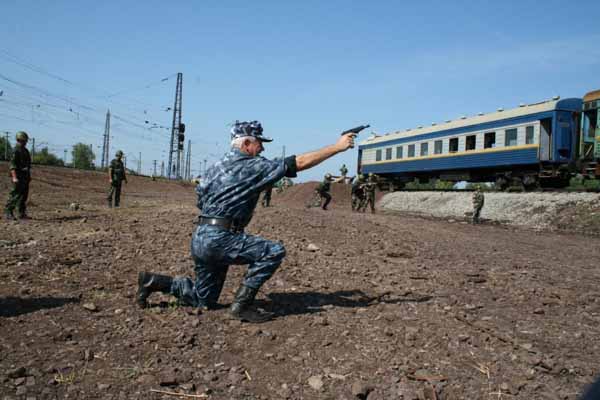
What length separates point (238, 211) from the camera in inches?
150

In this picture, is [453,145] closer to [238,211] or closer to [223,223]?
[238,211]

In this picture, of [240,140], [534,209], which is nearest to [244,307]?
[240,140]

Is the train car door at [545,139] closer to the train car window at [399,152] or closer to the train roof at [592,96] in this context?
the train roof at [592,96]

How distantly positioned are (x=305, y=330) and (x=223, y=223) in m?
1.13

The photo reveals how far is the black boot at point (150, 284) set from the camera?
4012 mm

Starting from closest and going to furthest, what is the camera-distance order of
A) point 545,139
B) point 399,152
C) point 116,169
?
point 116,169 < point 545,139 < point 399,152

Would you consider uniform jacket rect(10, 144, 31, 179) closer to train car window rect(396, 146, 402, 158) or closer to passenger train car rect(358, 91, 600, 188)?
passenger train car rect(358, 91, 600, 188)

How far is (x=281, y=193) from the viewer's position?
143 feet

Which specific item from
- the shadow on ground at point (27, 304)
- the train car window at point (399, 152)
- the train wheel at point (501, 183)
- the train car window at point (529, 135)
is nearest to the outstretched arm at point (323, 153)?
the shadow on ground at point (27, 304)

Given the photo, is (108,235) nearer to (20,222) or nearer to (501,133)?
(20,222)

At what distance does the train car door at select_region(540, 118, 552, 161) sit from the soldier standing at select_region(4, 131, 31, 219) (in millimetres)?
17386

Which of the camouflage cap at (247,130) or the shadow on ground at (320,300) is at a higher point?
the camouflage cap at (247,130)

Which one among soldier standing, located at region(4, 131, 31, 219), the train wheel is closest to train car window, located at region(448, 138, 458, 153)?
the train wheel

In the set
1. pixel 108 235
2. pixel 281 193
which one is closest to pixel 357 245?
pixel 108 235
